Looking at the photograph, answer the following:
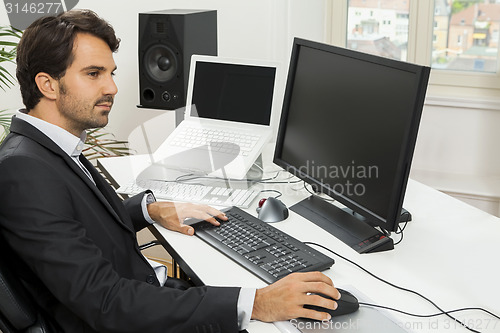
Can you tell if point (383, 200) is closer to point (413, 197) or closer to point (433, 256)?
point (433, 256)

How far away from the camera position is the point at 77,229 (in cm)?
126

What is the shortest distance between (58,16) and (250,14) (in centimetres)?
177

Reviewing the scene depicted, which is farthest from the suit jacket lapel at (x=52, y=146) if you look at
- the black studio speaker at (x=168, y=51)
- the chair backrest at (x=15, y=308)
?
the black studio speaker at (x=168, y=51)

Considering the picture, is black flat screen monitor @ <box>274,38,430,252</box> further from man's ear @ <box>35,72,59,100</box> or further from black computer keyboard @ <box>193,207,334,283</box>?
man's ear @ <box>35,72,59,100</box>

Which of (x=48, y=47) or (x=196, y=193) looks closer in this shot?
(x=48, y=47)

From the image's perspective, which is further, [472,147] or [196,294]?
[472,147]

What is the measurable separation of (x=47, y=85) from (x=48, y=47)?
85 mm

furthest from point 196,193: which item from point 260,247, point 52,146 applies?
point 52,146

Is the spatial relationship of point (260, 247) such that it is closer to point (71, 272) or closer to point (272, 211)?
point (272, 211)

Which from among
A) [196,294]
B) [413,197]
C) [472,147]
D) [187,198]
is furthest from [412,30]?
[196,294]

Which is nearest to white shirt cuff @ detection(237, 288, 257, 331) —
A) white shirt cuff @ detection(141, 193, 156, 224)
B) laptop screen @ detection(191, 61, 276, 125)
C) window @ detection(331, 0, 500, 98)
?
white shirt cuff @ detection(141, 193, 156, 224)

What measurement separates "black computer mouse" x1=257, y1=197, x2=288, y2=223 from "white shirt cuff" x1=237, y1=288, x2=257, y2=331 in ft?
1.77

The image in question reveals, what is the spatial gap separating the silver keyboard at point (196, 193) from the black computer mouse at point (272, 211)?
9 centimetres

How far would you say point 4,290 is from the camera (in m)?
1.23
